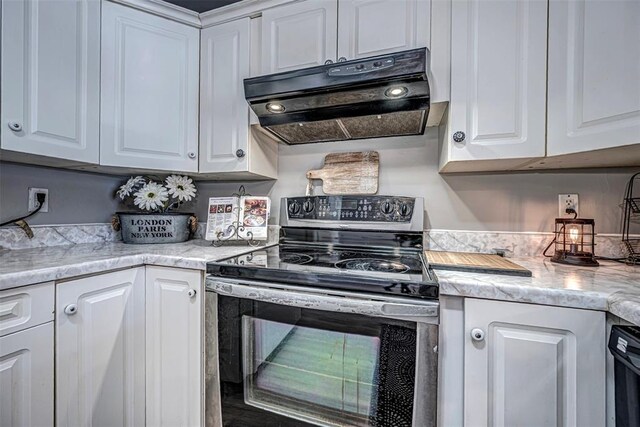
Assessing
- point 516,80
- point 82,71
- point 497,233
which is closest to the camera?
point 516,80

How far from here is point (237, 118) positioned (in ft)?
4.85

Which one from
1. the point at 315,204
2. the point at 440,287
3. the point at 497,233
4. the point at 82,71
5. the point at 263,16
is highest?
the point at 263,16

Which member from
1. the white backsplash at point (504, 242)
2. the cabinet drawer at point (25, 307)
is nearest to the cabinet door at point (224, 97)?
the cabinet drawer at point (25, 307)

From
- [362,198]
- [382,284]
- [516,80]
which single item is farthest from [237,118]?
[516,80]

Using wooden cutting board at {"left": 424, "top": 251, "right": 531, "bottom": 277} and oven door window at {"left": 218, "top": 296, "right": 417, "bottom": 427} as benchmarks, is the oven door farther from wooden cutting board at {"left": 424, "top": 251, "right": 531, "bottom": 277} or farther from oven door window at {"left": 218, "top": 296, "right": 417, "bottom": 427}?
wooden cutting board at {"left": 424, "top": 251, "right": 531, "bottom": 277}

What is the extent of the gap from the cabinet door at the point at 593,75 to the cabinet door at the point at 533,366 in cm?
57

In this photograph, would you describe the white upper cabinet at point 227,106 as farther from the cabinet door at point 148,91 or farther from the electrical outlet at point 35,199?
the electrical outlet at point 35,199

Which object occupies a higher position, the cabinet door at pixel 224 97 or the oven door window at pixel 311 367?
the cabinet door at pixel 224 97

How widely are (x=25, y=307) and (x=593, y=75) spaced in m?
1.93

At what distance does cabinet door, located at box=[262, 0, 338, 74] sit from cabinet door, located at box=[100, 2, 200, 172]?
0.45 m

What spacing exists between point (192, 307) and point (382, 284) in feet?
2.49

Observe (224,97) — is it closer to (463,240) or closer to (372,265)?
(372,265)

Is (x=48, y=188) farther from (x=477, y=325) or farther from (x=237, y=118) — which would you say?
(x=477, y=325)

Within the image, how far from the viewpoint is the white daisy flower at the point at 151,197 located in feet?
5.05
